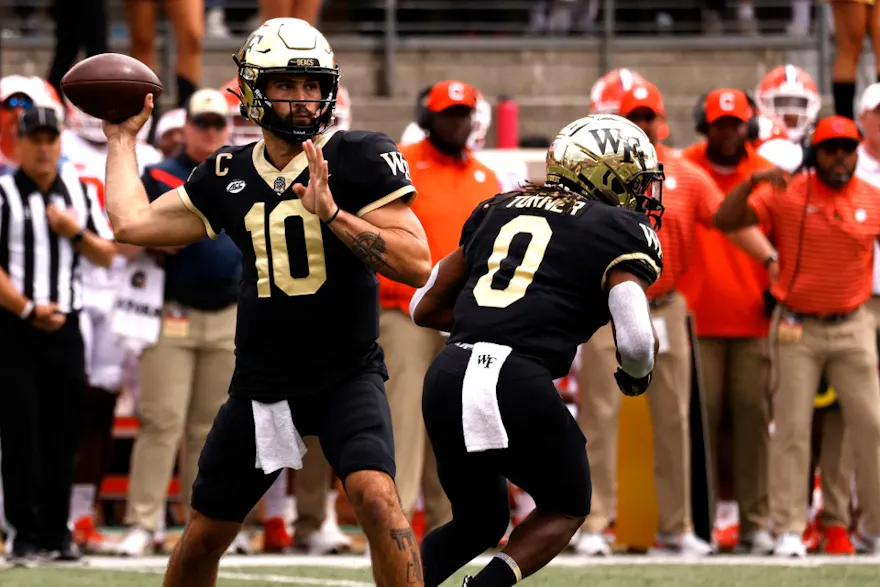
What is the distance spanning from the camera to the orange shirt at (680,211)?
827 centimetres

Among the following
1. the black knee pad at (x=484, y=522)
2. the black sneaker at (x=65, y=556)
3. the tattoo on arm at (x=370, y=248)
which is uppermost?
the tattoo on arm at (x=370, y=248)

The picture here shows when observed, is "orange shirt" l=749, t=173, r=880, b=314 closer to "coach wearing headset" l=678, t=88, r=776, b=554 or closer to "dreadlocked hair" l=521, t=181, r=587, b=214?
"coach wearing headset" l=678, t=88, r=776, b=554

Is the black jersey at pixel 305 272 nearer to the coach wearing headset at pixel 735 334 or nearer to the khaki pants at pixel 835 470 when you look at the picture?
the coach wearing headset at pixel 735 334

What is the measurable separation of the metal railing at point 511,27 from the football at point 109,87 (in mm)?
7230

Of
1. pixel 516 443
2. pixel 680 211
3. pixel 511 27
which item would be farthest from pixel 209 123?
pixel 511 27

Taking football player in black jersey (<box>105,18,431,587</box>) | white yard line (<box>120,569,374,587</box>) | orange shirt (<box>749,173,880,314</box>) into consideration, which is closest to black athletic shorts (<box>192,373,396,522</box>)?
football player in black jersey (<box>105,18,431,587</box>)

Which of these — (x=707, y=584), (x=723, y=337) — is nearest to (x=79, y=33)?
(x=723, y=337)

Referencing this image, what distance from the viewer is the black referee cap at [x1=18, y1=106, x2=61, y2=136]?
25.1ft

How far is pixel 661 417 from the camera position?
8.38 metres

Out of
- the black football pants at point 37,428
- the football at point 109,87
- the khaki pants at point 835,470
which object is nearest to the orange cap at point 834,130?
the khaki pants at point 835,470

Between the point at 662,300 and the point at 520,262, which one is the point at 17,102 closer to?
the point at 662,300

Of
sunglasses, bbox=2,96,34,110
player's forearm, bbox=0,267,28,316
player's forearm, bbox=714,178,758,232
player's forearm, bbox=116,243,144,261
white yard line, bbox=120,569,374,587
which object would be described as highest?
sunglasses, bbox=2,96,34,110

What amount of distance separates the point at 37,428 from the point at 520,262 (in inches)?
129

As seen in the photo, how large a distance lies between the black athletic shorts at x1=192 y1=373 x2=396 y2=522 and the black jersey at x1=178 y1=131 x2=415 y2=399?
0.18 feet
